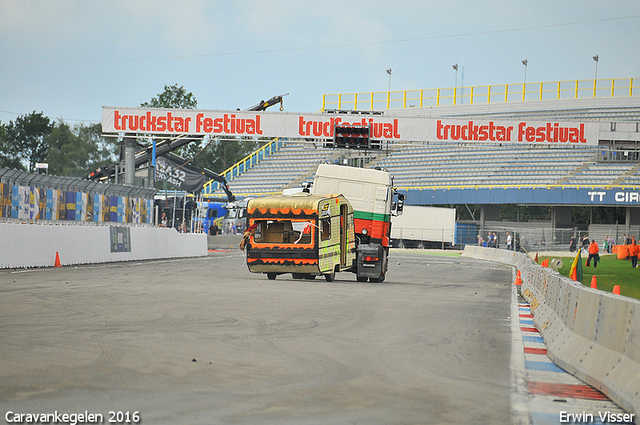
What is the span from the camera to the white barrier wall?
22.3m

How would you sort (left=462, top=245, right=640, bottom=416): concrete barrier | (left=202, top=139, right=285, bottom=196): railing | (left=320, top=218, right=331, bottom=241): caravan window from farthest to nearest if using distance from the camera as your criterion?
(left=202, top=139, right=285, bottom=196): railing
(left=320, top=218, right=331, bottom=241): caravan window
(left=462, top=245, right=640, bottom=416): concrete barrier

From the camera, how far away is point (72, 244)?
1002 inches

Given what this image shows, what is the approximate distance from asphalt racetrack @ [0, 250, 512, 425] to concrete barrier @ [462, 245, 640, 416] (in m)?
0.70

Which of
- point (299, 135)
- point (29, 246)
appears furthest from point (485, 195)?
point (29, 246)

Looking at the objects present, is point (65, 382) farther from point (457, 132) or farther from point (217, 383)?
point (457, 132)

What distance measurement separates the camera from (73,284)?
17422mm

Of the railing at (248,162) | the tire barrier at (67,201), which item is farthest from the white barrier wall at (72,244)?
the railing at (248,162)

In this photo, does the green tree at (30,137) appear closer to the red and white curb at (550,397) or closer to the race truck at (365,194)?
the race truck at (365,194)

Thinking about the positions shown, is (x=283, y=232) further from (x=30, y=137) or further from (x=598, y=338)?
(x=30, y=137)

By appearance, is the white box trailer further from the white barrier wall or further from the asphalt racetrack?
the asphalt racetrack

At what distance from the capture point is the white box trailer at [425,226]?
59.4 meters

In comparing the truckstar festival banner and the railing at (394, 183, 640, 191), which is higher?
the truckstar festival banner

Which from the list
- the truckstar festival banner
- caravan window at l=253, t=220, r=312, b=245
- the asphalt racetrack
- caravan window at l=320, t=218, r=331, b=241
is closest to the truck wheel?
caravan window at l=320, t=218, r=331, b=241

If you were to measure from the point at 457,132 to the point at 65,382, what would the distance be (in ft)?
114
